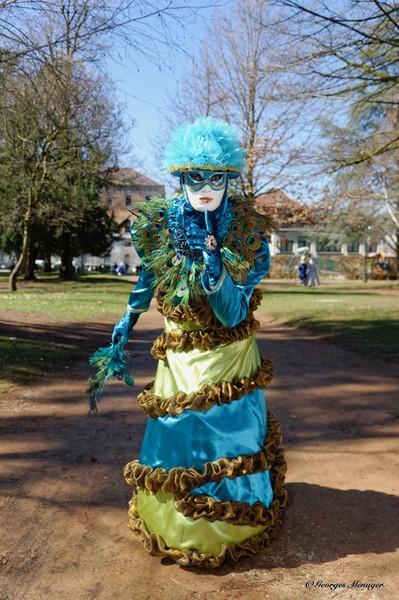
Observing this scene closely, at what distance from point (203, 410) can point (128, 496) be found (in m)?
1.50

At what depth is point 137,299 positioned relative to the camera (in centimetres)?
361

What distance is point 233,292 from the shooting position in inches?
117

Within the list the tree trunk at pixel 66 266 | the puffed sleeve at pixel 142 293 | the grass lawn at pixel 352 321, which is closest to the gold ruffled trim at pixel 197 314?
the puffed sleeve at pixel 142 293

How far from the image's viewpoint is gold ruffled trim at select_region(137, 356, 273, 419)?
3.17m

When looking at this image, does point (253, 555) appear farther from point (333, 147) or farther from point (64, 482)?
point (333, 147)

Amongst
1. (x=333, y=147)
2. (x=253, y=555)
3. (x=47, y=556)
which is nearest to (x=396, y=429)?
(x=253, y=555)

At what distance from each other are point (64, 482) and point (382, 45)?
9.98 m

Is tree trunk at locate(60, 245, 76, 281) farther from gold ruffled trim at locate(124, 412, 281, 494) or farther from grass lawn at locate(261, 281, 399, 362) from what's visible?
gold ruffled trim at locate(124, 412, 281, 494)

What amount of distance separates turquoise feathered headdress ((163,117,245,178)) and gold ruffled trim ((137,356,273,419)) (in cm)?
122

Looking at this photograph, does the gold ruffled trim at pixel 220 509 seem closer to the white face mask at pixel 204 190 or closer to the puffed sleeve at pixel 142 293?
the puffed sleeve at pixel 142 293

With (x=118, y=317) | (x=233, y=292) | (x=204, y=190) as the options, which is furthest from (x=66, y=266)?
(x=233, y=292)

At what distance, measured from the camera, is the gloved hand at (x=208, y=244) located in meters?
2.82

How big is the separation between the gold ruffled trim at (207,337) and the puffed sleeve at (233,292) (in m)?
0.18

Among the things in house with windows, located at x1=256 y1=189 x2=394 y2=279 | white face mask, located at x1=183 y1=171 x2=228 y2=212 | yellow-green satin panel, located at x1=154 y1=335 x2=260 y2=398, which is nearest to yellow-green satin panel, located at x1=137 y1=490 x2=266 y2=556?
yellow-green satin panel, located at x1=154 y1=335 x2=260 y2=398
